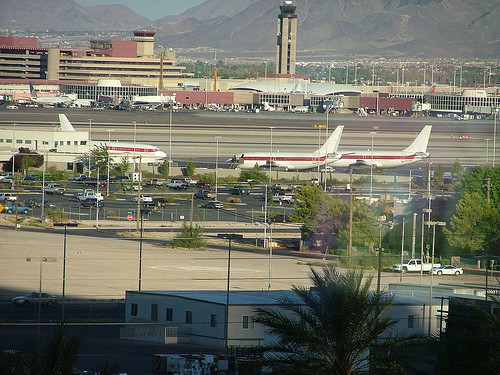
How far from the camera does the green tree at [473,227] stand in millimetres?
30531

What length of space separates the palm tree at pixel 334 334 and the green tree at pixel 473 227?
20.0 metres

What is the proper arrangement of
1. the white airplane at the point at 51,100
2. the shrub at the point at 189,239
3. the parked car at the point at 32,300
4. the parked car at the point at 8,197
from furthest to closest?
the white airplane at the point at 51,100, the parked car at the point at 8,197, the shrub at the point at 189,239, the parked car at the point at 32,300

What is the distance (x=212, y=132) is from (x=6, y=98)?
57.2m

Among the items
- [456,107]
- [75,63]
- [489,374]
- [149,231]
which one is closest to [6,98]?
[75,63]

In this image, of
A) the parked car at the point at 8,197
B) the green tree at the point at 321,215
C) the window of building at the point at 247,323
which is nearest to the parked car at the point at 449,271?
the green tree at the point at 321,215

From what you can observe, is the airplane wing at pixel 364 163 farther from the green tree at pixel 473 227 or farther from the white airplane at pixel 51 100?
the white airplane at pixel 51 100

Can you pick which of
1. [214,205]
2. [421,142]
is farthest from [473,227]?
[421,142]

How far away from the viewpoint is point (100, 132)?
82.6 m

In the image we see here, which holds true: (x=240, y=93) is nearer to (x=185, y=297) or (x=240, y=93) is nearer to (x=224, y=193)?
(x=224, y=193)

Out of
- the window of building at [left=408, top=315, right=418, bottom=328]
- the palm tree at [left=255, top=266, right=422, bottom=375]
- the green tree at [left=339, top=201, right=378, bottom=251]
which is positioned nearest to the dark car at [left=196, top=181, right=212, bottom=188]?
the green tree at [left=339, top=201, right=378, bottom=251]

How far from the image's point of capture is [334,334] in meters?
11.1

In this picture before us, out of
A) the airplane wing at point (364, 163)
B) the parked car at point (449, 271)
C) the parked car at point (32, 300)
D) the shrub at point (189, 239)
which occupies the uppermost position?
the airplane wing at point (364, 163)

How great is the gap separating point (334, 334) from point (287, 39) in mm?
183183

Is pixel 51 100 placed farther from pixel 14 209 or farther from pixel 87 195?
pixel 14 209
